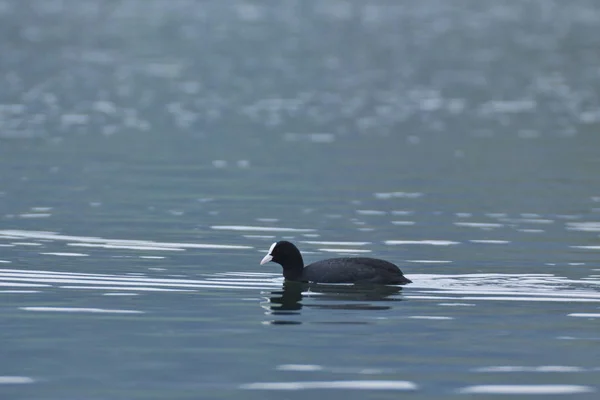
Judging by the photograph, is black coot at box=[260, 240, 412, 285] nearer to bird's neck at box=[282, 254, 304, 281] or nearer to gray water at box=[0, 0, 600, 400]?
bird's neck at box=[282, 254, 304, 281]

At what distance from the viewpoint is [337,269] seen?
66.3 feet

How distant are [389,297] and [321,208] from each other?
899 centimetres

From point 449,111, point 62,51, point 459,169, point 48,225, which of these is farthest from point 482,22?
point 48,225

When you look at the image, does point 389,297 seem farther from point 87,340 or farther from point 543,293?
point 87,340

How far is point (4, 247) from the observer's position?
908 inches

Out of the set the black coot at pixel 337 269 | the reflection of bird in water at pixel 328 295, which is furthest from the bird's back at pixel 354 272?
the reflection of bird in water at pixel 328 295

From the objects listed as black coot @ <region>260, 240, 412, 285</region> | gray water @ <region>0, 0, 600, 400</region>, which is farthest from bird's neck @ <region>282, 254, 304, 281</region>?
gray water @ <region>0, 0, 600, 400</region>

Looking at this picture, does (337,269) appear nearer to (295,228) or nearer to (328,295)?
(328,295)

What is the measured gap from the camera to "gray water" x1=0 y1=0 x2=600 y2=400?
50.3 ft

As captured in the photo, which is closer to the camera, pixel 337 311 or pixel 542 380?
pixel 542 380

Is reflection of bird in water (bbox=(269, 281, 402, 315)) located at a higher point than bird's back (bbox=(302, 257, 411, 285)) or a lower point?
lower

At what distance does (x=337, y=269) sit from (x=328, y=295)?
26.0 inches

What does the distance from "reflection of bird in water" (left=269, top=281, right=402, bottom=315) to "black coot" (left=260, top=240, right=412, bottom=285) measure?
0.31ft

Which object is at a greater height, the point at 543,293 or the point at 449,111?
the point at 449,111
